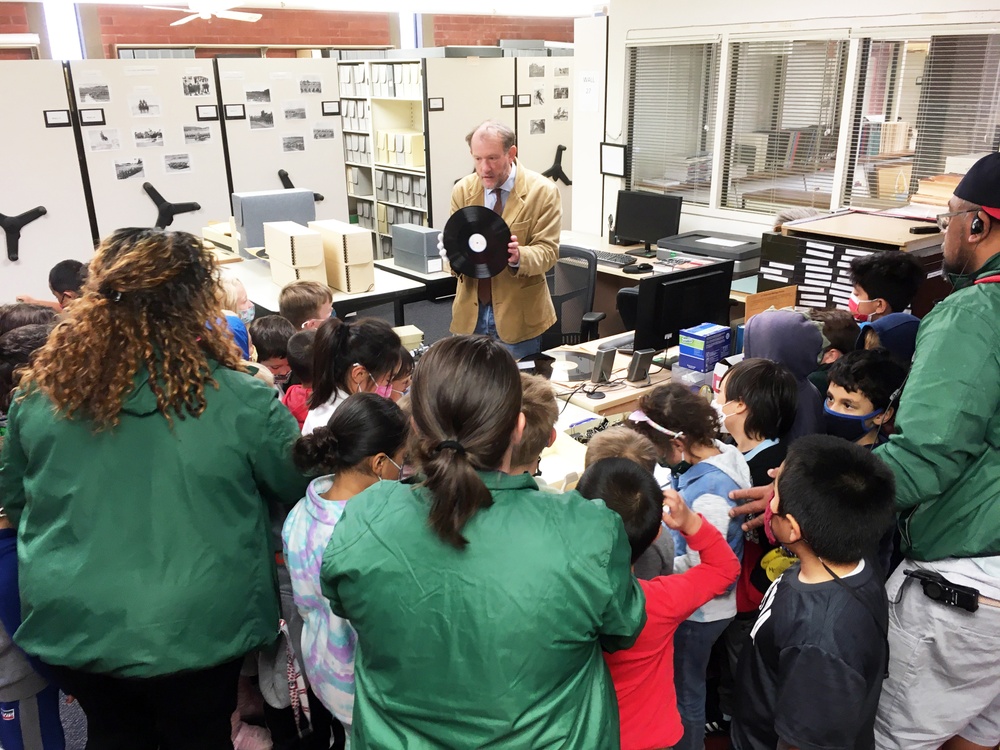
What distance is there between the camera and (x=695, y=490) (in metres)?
1.86

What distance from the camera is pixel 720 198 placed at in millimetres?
5094

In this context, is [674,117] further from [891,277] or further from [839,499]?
[839,499]

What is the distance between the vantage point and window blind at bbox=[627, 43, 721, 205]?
5000mm

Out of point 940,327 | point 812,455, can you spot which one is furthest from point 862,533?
point 940,327

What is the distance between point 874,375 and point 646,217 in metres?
3.13

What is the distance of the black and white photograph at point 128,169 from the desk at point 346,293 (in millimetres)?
1454

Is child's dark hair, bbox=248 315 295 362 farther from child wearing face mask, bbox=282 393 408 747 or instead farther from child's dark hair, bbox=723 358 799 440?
child's dark hair, bbox=723 358 799 440

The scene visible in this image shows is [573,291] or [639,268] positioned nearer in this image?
[573,291]

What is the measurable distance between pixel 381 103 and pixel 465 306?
183 inches

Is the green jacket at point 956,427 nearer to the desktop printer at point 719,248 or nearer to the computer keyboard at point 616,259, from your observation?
the desktop printer at point 719,248

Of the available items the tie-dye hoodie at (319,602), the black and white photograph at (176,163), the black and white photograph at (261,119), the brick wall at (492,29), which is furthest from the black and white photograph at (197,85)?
the brick wall at (492,29)

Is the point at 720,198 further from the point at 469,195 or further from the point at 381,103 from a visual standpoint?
the point at 381,103

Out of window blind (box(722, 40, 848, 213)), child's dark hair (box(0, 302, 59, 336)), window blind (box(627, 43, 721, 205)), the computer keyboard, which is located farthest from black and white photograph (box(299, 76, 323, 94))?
child's dark hair (box(0, 302, 59, 336))

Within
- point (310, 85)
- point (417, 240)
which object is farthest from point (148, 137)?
point (417, 240)
